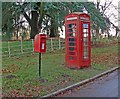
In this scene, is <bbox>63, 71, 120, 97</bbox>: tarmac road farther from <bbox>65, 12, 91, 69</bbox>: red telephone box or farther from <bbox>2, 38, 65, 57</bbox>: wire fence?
<bbox>2, 38, 65, 57</bbox>: wire fence

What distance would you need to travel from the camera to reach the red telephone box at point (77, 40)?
11552 mm

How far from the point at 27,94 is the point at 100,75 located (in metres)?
4.46

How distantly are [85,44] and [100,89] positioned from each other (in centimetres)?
415

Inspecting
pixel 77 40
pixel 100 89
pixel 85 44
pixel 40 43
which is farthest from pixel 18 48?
pixel 100 89

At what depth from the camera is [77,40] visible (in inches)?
457

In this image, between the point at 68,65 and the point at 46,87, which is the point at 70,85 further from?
the point at 68,65

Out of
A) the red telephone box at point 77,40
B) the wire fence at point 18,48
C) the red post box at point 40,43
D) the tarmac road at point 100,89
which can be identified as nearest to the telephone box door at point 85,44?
the red telephone box at point 77,40

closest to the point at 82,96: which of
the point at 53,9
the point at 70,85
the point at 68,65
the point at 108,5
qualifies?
the point at 70,85

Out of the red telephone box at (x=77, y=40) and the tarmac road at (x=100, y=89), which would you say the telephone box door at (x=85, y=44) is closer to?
the red telephone box at (x=77, y=40)

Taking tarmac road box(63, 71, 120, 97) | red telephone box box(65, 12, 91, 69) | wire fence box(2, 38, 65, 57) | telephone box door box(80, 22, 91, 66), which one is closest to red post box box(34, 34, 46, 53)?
tarmac road box(63, 71, 120, 97)

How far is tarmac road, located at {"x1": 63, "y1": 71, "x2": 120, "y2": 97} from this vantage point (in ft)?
24.4

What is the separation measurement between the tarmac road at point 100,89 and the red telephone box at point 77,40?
6.86 feet

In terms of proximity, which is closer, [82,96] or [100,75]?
[82,96]

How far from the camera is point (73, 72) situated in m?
10.7
